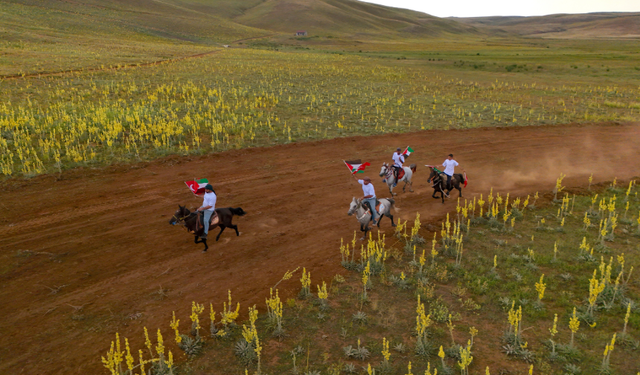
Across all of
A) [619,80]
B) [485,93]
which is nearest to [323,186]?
[485,93]

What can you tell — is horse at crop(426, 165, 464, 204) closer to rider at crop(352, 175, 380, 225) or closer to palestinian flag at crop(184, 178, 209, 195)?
rider at crop(352, 175, 380, 225)

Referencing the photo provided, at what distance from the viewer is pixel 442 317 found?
30.3ft

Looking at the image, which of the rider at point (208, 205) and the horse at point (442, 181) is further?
the horse at point (442, 181)

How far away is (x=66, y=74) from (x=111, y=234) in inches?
1556

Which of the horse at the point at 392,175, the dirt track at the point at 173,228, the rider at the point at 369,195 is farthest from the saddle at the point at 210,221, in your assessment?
the horse at the point at 392,175

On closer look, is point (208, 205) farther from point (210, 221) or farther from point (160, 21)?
point (160, 21)

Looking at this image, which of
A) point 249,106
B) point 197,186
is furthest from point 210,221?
point 249,106

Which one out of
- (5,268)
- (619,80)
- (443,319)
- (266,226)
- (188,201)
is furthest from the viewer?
(619,80)

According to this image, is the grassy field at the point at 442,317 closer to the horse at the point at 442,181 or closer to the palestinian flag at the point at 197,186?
the horse at the point at 442,181

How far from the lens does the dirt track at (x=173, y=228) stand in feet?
30.2

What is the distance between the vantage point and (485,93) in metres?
42.8

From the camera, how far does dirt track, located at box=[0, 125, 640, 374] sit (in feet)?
30.2

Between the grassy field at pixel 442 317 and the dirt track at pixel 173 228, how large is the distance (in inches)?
36.4

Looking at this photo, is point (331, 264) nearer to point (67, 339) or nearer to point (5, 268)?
point (67, 339)
